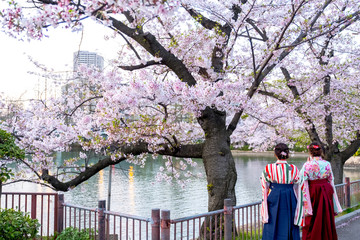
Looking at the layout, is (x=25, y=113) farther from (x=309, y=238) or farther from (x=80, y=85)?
(x=309, y=238)

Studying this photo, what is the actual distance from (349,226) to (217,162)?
317 cm

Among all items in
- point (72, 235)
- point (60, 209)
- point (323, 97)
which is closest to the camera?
point (72, 235)

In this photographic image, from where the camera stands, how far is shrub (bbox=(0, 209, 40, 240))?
4773mm

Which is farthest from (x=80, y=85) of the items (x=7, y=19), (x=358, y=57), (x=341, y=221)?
(x=358, y=57)

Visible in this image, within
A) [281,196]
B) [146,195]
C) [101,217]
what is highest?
[281,196]

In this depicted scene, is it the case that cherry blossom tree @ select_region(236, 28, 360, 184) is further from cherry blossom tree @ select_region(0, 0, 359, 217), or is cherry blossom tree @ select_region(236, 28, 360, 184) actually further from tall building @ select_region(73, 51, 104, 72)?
tall building @ select_region(73, 51, 104, 72)

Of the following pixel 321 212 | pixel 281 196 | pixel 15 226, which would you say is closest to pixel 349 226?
pixel 321 212

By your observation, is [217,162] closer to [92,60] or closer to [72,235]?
[72,235]

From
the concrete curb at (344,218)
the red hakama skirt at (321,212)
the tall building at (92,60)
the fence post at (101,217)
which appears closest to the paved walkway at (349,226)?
the concrete curb at (344,218)

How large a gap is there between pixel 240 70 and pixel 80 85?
4.04m

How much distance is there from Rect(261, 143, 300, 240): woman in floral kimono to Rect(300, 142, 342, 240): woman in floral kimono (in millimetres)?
942

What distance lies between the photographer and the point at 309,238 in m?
5.59

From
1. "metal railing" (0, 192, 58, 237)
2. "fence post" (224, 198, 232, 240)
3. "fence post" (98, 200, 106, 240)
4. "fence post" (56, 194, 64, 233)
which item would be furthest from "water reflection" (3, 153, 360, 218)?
"fence post" (224, 198, 232, 240)

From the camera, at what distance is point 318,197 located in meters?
5.55
